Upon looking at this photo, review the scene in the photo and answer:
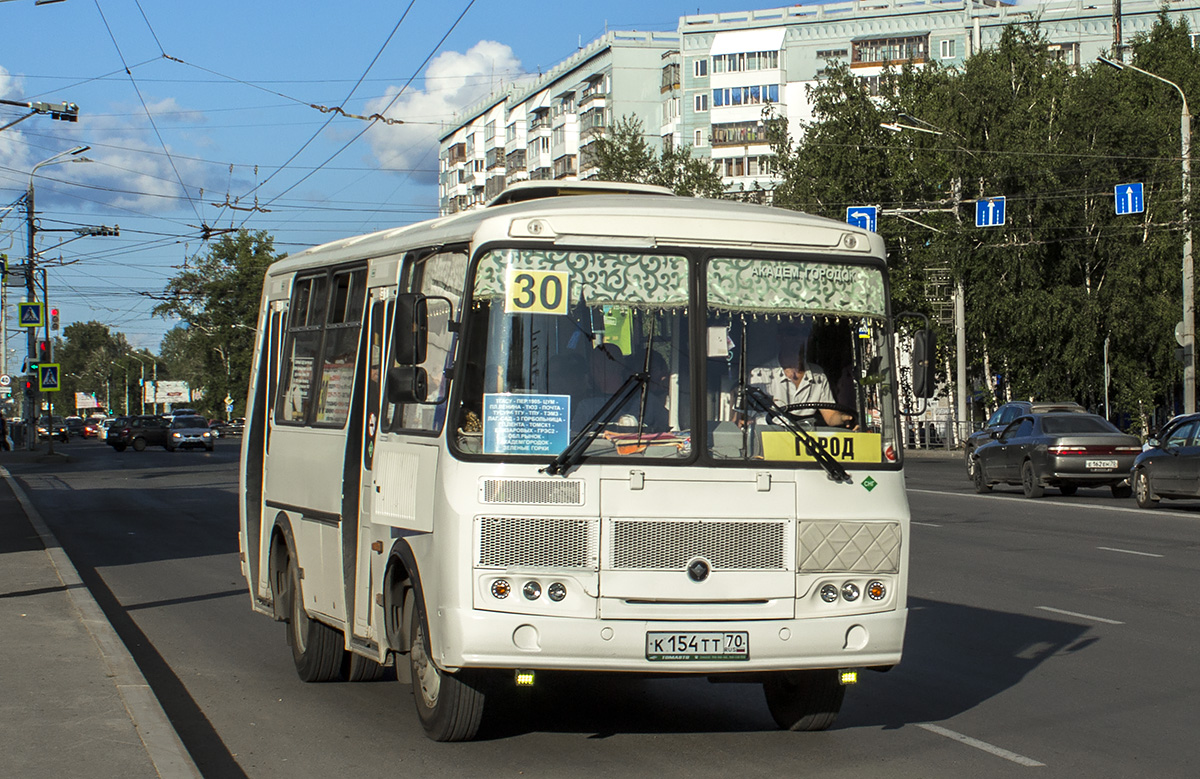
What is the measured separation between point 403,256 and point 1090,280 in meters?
49.3

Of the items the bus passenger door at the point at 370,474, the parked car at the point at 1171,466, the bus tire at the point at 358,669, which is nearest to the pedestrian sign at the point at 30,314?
the parked car at the point at 1171,466

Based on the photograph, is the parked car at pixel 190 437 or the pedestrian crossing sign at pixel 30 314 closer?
the pedestrian crossing sign at pixel 30 314

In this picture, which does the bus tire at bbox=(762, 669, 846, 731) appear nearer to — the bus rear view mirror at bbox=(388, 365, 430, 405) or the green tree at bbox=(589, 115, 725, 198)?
the bus rear view mirror at bbox=(388, 365, 430, 405)

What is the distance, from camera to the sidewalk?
659 centimetres

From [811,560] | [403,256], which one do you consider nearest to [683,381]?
[811,560]

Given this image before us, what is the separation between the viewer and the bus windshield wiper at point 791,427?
7.07m

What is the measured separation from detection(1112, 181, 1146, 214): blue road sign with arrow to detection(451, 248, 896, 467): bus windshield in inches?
1385

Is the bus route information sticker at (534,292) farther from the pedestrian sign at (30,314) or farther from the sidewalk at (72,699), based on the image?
the pedestrian sign at (30,314)

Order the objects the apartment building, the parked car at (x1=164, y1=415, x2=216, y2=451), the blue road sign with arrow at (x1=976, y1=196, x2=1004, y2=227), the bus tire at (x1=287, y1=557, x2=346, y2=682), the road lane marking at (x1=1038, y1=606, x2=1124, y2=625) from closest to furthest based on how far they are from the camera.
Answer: the bus tire at (x1=287, y1=557, x2=346, y2=682), the road lane marking at (x1=1038, y1=606, x2=1124, y2=625), the blue road sign with arrow at (x1=976, y1=196, x2=1004, y2=227), the parked car at (x1=164, y1=415, x2=216, y2=451), the apartment building

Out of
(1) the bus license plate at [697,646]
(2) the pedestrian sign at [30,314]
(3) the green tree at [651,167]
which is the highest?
(3) the green tree at [651,167]

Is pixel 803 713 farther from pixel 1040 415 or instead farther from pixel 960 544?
pixel 1040 415

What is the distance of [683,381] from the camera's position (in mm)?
7004

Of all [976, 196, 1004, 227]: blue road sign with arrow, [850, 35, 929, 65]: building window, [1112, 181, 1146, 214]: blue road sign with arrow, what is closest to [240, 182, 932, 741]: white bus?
[1112, 181, 1146, 214]: blue road sign with arrow

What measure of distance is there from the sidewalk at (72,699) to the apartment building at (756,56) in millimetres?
76970
